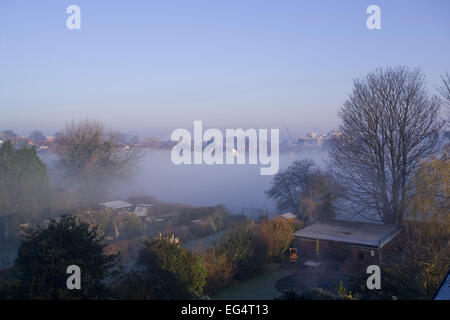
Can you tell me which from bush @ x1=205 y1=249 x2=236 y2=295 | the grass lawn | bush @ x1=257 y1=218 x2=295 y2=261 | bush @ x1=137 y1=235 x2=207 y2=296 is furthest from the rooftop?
bush @ x1=257 y1=218 x2=295 y2=261

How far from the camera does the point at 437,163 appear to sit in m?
10.3

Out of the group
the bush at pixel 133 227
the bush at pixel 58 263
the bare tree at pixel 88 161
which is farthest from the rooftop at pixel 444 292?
the bare tree at pixel 88 161

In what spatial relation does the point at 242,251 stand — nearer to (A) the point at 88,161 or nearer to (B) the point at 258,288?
(B) the point at 258,288

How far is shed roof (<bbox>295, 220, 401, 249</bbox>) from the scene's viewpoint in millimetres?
11500

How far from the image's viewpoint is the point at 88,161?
75.6 ft

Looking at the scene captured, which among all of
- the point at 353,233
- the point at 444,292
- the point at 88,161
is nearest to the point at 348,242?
the point at 353,233

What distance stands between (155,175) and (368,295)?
22.3 metres

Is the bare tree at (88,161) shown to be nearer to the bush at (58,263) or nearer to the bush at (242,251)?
the bush at (242,251)

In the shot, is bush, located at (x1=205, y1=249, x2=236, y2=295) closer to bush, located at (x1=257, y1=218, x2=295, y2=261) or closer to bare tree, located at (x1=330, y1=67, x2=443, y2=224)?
bush, located at (x1=257, y1=218, x2=295, y2=261)

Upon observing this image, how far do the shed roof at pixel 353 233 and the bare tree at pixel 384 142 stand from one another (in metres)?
1.17

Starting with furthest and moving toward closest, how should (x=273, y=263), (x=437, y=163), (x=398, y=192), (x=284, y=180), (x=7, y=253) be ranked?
(x=284, y=180) → (x=398, y=192) → (x=7, y=253) → (x=273, y=263) → (x=437, y=163)

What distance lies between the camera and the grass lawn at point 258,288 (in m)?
8.65
